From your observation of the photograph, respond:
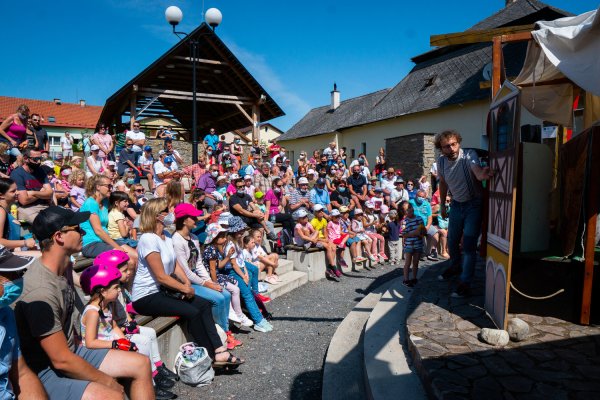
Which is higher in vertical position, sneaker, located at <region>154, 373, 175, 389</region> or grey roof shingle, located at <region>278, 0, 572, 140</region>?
grey roof shingle, located at <region>278, 0, 572, 140</region>

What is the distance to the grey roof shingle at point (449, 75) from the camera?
20.9 metres

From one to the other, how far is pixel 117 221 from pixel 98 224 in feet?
2.00

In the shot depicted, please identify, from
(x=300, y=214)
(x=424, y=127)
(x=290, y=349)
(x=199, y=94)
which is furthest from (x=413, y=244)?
(x=424, y=127)

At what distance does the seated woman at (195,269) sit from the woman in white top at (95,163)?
18.3ft

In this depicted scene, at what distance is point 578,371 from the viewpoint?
9.97ft

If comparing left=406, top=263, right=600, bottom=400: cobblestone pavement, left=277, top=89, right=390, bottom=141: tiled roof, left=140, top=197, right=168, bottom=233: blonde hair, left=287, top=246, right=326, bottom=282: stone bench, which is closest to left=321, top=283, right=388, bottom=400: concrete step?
left=406, top=263, right=600, bottom=400: cobblestone pavement

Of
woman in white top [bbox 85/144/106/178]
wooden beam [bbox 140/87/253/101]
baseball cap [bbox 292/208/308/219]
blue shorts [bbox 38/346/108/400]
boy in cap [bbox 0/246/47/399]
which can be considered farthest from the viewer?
wooden beam [bbox 140/87/253/101]

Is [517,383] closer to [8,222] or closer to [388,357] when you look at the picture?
[388,357]

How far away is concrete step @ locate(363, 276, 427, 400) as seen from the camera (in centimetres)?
321

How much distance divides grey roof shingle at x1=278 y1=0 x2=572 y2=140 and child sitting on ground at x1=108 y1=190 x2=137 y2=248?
694 inches

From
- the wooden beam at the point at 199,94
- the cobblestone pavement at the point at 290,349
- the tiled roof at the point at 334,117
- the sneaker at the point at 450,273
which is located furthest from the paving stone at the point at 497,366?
the tiled roof at the point at 334,117

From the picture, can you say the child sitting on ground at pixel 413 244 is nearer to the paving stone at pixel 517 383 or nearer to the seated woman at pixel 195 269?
the seated woman at pixel 195 269

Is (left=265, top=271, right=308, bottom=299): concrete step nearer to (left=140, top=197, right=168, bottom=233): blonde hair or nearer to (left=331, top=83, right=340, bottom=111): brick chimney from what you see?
(left=140, top=197, right=168, bottom=233): blonde hair

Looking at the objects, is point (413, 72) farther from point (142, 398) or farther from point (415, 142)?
point (142, 398)
